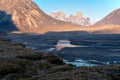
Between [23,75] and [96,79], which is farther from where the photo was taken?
[23,75]

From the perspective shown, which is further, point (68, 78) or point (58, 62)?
point (58, 62)

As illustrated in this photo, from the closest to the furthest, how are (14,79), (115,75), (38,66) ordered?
1. (115,75)
2. (14,79)
3. (38,66)

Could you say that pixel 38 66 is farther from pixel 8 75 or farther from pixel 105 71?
pixel 105 71

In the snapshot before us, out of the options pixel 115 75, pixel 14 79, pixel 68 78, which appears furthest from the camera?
pixel 14 79

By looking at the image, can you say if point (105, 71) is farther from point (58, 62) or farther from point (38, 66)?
point (58, 62)

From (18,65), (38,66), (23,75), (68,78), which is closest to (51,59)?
(38,66)

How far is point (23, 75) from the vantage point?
27.3 meters

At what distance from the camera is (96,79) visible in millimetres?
21281

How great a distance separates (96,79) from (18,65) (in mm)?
12105

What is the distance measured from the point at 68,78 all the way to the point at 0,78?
8.16 metres

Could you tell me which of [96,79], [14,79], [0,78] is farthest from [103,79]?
[0,78]

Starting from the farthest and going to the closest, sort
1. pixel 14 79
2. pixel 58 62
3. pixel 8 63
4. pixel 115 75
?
pixel 58 62, pixel 8 63, pixel 14 79, pixel 115 75

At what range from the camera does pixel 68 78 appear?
21094 millimetres

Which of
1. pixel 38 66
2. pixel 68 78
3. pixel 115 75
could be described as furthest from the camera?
pixel 38 66
